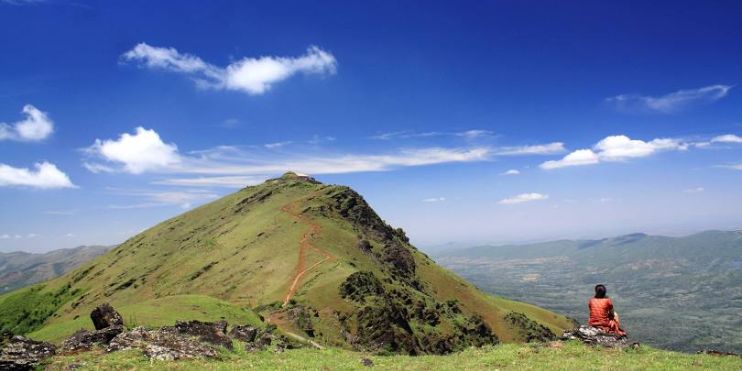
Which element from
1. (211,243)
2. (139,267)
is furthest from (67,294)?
(211,243)

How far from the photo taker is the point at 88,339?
100 feet

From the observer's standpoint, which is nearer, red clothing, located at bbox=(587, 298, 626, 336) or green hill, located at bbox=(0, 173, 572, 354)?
red clothing, located at bbox=(587, 298, 626, 336)

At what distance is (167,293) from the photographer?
4446 inches

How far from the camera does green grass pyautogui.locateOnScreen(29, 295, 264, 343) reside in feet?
166

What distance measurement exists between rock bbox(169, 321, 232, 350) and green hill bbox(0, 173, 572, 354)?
1836 centimetres

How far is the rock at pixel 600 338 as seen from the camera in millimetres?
27931

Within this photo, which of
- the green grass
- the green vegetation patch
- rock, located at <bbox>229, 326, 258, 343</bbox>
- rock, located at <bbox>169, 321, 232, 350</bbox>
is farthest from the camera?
the green vegetation patch

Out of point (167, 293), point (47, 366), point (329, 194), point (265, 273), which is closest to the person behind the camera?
point (47, 366)

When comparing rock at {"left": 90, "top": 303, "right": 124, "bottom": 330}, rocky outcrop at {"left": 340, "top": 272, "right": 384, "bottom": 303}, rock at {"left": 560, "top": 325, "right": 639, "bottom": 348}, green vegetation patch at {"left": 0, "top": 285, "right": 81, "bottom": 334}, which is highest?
rock at {"left": 90, "top": 303, "right": 124, "bottom": 330}

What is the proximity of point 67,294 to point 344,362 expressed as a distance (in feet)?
494

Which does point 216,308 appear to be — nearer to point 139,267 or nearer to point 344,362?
point 344,362

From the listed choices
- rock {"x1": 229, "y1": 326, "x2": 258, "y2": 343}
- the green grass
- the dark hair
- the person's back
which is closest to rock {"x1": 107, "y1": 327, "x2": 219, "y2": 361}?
rock {"x1": 229, "y1": 326, "x2": 258, "y2": 343}

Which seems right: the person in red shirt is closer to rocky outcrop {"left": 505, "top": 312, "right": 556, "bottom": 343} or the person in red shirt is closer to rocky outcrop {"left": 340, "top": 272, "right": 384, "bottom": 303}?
rocky outcrop {"left": 340, "top": 272, "right": 384, "bottom": 303}

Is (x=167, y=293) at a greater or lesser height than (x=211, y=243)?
lesser
